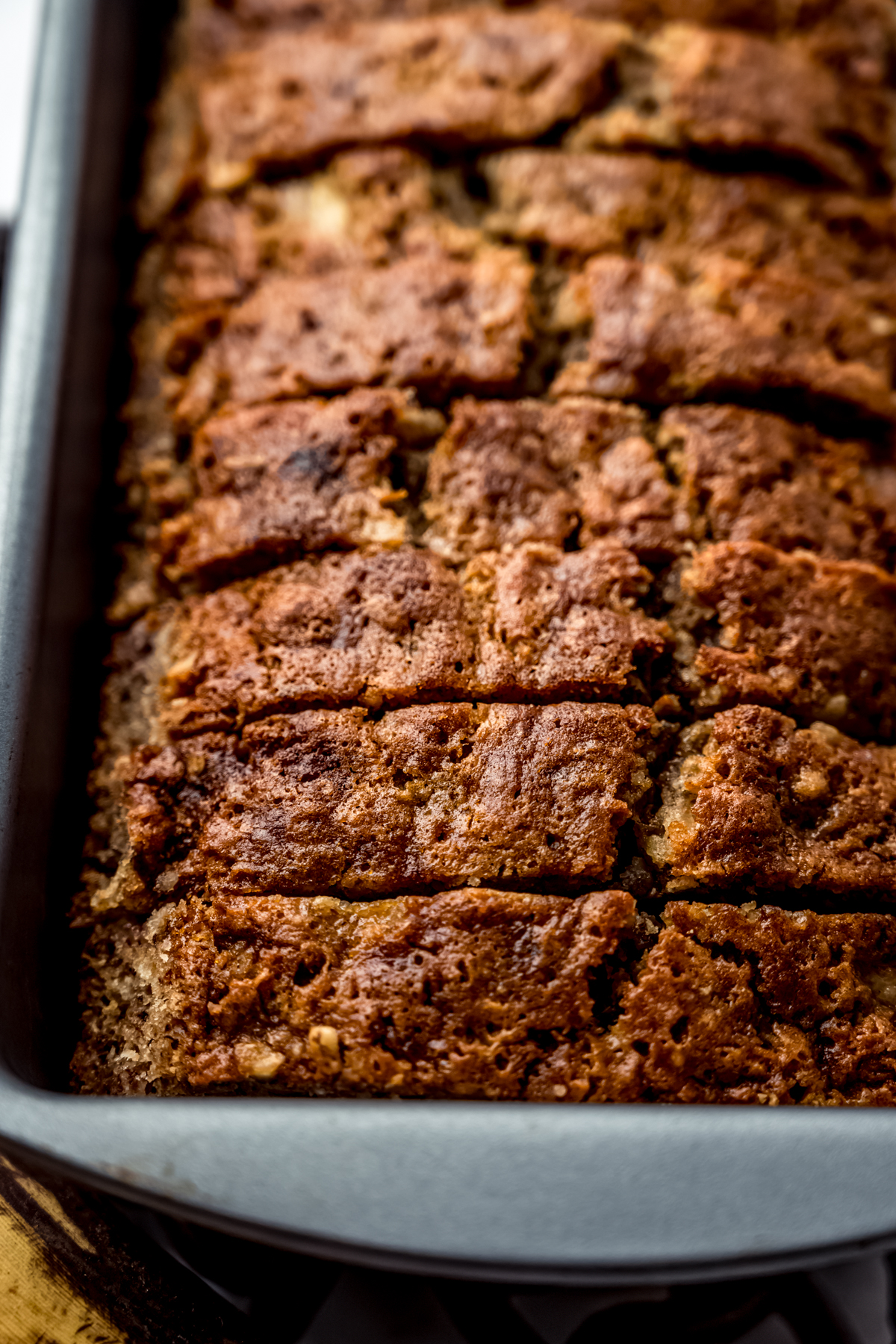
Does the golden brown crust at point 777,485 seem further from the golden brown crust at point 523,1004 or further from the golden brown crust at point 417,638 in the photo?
the golden brown crust at point 523,1004

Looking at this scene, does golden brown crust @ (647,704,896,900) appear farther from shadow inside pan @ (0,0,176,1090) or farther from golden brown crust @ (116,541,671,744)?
shadow inside pan @ (0,0,176,1090)

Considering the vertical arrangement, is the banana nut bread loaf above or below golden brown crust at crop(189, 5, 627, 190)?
below

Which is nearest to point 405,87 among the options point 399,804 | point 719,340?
point 719,340

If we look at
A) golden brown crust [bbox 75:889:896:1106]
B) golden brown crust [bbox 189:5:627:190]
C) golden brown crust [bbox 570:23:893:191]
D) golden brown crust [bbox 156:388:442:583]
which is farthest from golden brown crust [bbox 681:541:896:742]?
golden brown crust [bbox 189:5:627:190]

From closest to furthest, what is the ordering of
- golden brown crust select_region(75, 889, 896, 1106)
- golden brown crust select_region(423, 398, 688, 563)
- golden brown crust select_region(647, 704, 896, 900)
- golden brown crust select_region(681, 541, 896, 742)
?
golden brown crust select_region(75, 889, 896, 1106) < golden brown crust select_region(647, 704, 896, 900) < golden brown crust select_region(681, 541, 896, 742) < golden brown crust select_region(423, 398, 688, 563)

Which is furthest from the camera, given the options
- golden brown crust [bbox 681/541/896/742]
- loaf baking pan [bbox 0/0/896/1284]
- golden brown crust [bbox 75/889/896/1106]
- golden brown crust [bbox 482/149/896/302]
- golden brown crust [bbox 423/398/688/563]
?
golden brown crust [bbox 482/149/896/302]

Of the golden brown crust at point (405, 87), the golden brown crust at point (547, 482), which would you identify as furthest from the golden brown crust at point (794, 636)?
the golden brown crust at point (405, 87)

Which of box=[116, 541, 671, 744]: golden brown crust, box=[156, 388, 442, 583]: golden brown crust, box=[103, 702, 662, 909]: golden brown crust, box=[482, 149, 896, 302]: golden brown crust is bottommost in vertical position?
Result: box=[103, 702, 662, 909]: golden brown crust

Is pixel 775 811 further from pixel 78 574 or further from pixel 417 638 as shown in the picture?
pixel 78 574

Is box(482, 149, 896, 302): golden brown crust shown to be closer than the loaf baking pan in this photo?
No

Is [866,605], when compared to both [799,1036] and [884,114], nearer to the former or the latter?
[799,1036]
